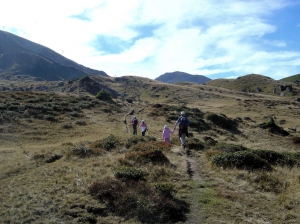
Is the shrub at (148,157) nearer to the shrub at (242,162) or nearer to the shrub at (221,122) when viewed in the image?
the shrub at (242,162)

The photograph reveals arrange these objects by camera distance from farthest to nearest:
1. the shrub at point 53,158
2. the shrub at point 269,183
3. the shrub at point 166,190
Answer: the shrub at point 53,158, the shrub at point 269,183, the shrub at point 166,190

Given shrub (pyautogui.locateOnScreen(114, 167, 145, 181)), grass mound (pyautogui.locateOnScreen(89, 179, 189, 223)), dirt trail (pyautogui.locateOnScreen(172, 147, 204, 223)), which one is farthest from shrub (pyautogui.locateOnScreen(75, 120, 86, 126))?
grass mound (pyautogui.locateOnScreen(89, 179, 189, 223))

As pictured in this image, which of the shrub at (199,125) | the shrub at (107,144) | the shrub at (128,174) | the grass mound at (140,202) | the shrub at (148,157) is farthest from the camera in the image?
the shrub at (199,125)

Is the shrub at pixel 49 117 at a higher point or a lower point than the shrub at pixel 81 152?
higher

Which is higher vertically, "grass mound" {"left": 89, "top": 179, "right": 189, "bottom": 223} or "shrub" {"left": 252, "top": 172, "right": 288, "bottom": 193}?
"shrub" {"left": 252, "top": 172, "right": 288, "bottom": 193}

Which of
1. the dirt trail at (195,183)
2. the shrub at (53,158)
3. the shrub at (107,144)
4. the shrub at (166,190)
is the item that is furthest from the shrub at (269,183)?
the shrub at (53,158)

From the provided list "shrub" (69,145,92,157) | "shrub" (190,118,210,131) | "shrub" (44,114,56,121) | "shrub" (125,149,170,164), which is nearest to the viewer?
"shrub" (125,149,170,164)

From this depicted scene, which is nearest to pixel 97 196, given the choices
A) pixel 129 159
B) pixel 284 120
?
pixel 129 159

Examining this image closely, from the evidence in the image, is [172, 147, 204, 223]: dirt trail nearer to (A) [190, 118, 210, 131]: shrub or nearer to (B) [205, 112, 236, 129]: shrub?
(A) [190, 118, 210, 131]: shrub

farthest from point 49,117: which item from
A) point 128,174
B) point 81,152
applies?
point 128,174

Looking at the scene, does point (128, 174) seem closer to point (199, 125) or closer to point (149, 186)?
point (149, 186)

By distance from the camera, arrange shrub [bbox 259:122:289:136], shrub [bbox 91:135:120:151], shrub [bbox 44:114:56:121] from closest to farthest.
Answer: shrub [bbox 91:135:120:151] < shrub [bbox 44:114:56:121] < shrub [bbox 259:122:289:136]

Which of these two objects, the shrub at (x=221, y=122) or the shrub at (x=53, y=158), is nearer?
→ the shrub at (x=53, y=158)

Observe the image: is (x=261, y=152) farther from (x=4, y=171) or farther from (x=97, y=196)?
(x=4, y=171)
